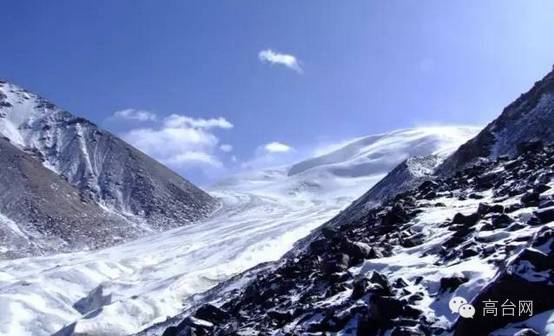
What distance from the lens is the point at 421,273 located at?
661 inches

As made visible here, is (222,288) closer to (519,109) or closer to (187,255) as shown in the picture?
(519,109)

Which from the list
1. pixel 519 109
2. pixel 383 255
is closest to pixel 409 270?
pixel 383 255

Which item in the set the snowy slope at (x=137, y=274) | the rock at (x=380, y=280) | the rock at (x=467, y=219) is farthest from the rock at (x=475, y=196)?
the snowy slope at (x=137, y=274)

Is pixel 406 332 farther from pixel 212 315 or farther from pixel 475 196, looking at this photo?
pixel 475 196

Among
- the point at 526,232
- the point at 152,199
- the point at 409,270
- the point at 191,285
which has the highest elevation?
the point at 152,199

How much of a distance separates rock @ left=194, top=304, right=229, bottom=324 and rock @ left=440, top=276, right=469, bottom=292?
1023cm

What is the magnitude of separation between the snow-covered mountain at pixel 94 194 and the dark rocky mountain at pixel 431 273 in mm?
116081

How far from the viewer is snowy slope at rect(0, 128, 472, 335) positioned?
59.1 m

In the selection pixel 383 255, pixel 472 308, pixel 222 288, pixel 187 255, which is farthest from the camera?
pixel 187 255

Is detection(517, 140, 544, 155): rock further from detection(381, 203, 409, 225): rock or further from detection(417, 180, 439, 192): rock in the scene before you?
detection(381, 203, 409, 225): rock

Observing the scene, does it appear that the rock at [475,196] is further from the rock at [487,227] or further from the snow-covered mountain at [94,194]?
the snow-covered mountain at [94,194]

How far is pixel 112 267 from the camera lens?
9569 cm

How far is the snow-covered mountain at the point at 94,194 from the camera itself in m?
142

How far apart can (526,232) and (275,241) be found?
279ft
